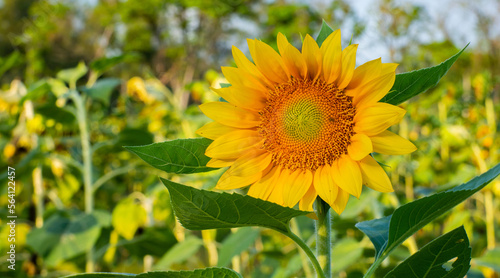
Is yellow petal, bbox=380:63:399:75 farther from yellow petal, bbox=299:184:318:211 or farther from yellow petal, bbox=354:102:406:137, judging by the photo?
yellow petal, bbox=299:184:318:211

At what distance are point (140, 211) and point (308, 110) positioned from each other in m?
1.02

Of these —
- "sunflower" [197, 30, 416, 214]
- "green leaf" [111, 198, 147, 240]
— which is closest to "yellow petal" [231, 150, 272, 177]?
"sunflower" [197, 30, 416, 214]

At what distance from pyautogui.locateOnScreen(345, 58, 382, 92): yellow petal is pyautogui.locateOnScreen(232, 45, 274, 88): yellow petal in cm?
9

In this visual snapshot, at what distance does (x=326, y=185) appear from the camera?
0.43m

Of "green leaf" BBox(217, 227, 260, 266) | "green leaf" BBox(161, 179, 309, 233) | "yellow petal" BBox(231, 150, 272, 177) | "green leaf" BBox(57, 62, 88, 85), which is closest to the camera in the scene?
"green leaf" BBox(161, 179, 309, 233)

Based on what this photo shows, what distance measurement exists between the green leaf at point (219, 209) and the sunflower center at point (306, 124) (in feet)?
0.30

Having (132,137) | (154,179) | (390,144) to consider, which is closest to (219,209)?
(390,144)

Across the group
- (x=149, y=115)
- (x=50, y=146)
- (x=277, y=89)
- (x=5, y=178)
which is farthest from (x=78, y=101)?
(x=277, y=89)

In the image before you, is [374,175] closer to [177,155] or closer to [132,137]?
[177,155]

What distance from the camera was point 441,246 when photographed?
0.40m

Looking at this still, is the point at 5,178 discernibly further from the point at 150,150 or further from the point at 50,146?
the point at 150,150

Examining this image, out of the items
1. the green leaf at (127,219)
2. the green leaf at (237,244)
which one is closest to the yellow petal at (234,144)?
the green leaf at (237,244)

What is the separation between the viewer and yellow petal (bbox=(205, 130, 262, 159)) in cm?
44

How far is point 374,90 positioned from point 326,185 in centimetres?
10
